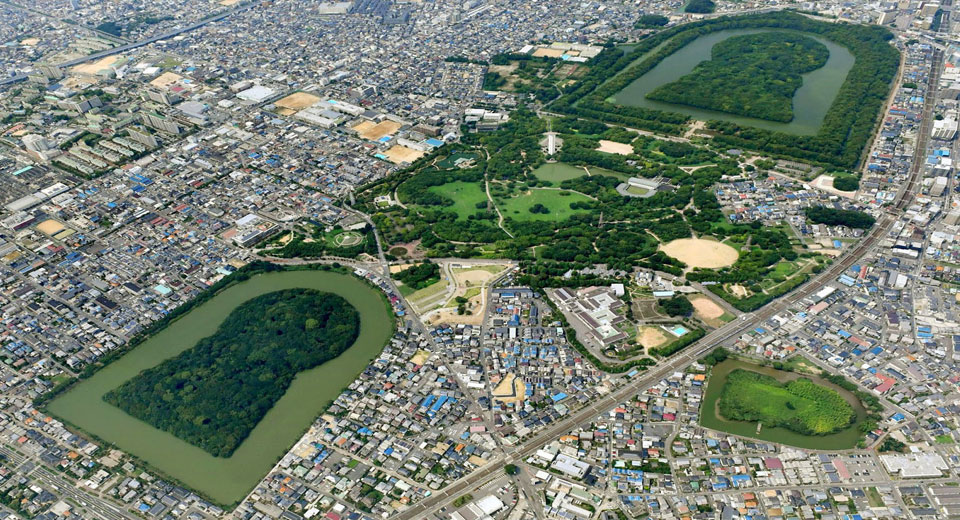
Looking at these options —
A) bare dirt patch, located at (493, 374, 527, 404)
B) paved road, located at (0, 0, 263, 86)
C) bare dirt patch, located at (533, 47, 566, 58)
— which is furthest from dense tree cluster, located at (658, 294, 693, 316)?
paved road, located at (0, 0, 263, 86)

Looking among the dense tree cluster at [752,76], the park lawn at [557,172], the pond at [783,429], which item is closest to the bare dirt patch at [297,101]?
the park lawn at [557,172]

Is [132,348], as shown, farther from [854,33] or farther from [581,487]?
[854,33]

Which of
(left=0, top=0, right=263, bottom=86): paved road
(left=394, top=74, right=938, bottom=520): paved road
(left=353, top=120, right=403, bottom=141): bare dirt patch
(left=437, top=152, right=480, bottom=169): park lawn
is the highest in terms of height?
(left=0, top=0, right=263, bottom=86): paved road

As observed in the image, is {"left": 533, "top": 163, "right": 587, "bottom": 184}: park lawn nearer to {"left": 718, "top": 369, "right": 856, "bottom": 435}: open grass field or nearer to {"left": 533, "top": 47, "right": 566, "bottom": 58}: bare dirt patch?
{"left": 718, "top": 369, "right": 856, "bottom": 435}: open grass field

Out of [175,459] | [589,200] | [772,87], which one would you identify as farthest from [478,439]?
[772,87]

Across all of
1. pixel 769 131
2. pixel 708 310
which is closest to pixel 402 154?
pixel 708 310

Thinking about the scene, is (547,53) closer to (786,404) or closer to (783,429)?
(786,404)
